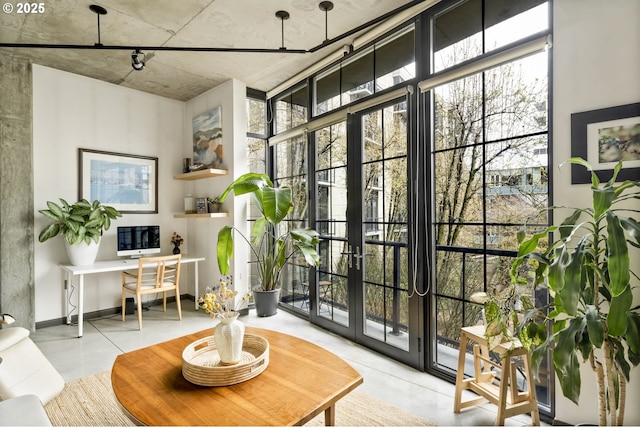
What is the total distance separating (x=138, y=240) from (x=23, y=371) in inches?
93.4

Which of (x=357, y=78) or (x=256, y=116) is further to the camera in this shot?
(x=256, y=116)

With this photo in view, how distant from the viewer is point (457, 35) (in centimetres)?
269

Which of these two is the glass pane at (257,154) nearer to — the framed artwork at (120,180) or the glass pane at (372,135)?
the framed artwork at (120,180)

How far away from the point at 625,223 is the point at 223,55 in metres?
3.81

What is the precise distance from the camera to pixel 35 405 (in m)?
1.68

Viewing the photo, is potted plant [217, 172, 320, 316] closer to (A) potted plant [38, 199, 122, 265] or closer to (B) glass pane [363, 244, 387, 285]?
(B) glass pane [363, 244, 387, 285]

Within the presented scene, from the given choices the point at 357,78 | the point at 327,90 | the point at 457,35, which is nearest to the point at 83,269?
the point at 327,90

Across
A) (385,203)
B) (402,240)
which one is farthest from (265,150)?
(402,240)

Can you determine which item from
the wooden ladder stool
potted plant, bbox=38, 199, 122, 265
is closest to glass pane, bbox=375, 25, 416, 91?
the wooden ladder stool

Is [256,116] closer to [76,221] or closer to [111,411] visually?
[76,221]

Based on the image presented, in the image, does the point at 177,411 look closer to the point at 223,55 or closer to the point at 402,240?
the point at 402,240

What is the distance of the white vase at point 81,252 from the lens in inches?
156

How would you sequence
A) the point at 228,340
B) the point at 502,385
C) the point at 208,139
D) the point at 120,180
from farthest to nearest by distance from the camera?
the point at 208,139 < the point at 120,180 < the point at 502,385 < the point at 228,340

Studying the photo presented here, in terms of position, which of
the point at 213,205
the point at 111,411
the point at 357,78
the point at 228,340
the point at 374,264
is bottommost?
the point at 111,411
